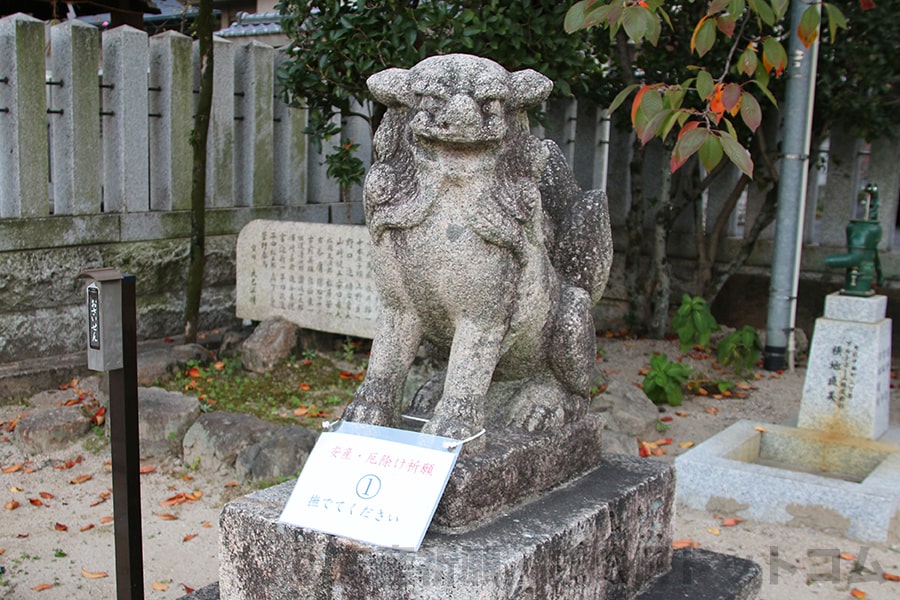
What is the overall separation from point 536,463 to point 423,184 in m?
0.84

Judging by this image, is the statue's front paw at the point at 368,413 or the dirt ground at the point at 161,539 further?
the dirt ground at the point at 161,539

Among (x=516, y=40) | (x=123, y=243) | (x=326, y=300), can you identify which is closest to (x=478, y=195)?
(x=516, y=40)

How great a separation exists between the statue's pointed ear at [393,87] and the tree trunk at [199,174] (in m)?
3.78

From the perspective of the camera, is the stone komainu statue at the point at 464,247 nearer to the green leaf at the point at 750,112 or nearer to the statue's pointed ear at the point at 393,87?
the statue's pointed ear at the point at 393,87

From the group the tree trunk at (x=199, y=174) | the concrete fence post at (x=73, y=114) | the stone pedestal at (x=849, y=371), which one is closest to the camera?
the stone pedestal at (x=849, y=371)

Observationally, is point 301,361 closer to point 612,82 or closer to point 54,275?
point 54,275

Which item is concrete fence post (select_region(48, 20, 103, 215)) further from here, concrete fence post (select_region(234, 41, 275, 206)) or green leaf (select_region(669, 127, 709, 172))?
green leaf (select_region(669, 127, 709, 172))

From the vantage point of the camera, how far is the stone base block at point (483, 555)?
2.13 metres

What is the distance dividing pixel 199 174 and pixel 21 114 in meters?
1.10

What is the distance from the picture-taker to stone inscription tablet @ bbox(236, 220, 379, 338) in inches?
233

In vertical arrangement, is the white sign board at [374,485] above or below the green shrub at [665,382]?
above

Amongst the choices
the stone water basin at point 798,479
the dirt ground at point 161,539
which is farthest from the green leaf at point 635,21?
the stone water basin at point 798,479

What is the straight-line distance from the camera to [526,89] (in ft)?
7.94

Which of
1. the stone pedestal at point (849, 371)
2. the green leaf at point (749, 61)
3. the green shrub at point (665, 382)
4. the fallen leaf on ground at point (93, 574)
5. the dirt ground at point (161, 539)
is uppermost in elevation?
the green leaf at point (749, 61)
